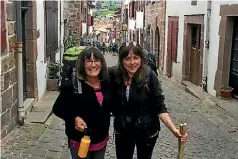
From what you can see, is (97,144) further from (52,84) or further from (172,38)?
(172,38)

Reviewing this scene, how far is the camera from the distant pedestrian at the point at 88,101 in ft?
10.6

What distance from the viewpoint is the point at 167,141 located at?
6070 mm

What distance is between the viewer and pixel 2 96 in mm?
5660

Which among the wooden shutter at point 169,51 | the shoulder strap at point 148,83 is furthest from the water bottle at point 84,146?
the wooden shutter at point 169,51

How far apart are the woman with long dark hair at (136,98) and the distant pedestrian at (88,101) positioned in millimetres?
115

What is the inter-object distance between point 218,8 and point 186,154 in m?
6.12

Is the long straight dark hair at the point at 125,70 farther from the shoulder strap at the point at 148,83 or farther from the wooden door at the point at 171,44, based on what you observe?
the wooden door at the point at 171,44

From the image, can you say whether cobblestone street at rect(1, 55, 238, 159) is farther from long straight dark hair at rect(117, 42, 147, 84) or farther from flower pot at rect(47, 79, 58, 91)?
flower pot at rect(47, 79, 58, 91)

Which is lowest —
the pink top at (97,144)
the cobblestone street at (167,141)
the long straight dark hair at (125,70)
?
the cobblestone street at (167,141)

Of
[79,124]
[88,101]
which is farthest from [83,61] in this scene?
[79,124]

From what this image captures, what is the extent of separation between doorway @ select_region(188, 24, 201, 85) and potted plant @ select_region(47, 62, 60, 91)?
497 cm

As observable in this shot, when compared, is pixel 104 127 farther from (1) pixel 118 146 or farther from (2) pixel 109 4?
(2) pixel 109 4

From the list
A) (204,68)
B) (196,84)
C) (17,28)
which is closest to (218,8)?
(204,68)

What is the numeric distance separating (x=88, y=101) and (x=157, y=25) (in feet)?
59.2
